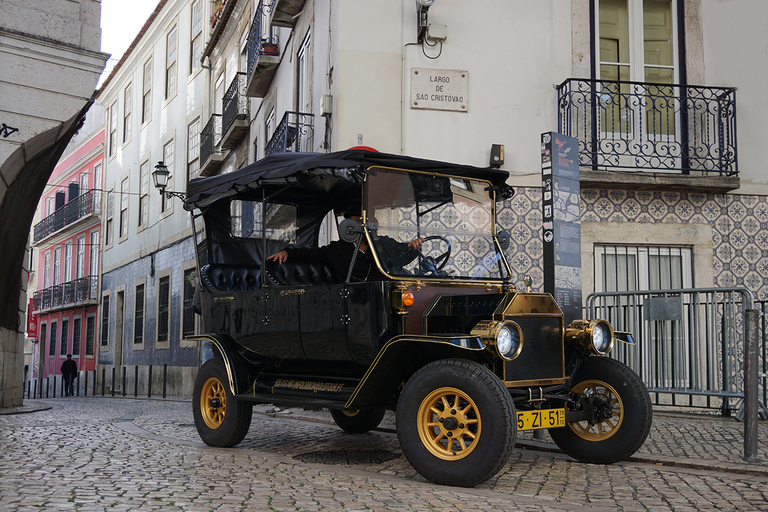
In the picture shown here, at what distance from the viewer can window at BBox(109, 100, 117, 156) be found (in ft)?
111

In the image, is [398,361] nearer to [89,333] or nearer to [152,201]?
[152,201]

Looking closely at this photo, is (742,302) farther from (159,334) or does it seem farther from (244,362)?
(159,334)

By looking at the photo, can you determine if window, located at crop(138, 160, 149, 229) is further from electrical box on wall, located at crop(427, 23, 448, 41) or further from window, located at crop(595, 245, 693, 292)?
window, located at crop(595, 245, 693, 292)

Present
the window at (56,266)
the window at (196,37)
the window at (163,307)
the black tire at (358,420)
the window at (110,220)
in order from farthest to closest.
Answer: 1. the window at (56,266)
2. the window at (110,220)
3. the window at (196,37)
4. the window at (163,307)
5. the black tire at (358,420)

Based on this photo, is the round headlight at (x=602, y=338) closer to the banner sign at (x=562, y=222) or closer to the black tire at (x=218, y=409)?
the banner sign at (x=562, y=222)

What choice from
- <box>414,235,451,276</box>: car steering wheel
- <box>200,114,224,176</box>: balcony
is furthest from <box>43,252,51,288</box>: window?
<box>414,235,451,276</box>: car steering wheel

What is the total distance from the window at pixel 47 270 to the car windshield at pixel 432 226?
37995 millimetres

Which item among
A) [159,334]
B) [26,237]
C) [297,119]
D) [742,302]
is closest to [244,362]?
[742,302]

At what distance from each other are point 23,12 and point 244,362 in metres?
7.25

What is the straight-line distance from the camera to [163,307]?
86.0 feet

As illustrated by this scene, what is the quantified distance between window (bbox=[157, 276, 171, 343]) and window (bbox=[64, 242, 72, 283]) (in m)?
13.1

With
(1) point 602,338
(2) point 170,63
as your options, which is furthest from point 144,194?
(1) point 602,338

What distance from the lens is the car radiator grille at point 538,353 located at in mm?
5773

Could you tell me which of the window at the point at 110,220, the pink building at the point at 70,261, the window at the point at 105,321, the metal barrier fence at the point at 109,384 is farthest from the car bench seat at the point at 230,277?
the pink building at the point at 70,261
